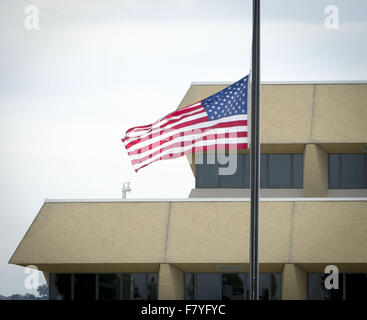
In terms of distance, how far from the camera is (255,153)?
16844 millimetres

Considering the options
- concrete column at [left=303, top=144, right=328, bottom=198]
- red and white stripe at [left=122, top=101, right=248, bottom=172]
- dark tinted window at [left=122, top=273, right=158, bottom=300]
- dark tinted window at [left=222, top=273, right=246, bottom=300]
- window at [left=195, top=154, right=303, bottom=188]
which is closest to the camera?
red and white stripe at [left=122, top=101, right=248, bottom=172]

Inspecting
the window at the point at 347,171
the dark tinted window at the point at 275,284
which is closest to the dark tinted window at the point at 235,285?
the dark tinted window at the point at 275,284

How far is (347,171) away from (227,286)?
273 inches

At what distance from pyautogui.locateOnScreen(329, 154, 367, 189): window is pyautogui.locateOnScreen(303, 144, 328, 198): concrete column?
1.14 meters

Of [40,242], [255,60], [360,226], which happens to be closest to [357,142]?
[360,226]

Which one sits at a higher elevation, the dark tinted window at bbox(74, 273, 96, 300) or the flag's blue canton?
the flag's blue canton

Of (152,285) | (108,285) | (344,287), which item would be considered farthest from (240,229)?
(108,285)

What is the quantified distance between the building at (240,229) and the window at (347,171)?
7cm

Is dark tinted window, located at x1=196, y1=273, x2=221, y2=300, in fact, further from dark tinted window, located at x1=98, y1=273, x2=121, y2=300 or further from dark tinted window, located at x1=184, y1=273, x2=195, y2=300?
dark tinted window, located at x1=98, y1=273, x2=121, y2=300

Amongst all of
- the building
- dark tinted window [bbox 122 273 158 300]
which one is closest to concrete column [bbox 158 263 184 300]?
the building

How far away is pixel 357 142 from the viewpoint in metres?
34.9

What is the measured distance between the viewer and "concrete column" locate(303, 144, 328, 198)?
115 feet

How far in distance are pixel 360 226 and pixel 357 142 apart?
4677 millimetres

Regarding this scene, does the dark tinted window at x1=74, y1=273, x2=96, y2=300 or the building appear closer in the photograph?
the building
